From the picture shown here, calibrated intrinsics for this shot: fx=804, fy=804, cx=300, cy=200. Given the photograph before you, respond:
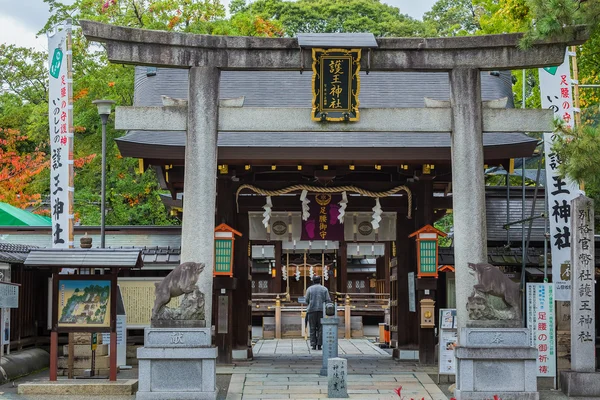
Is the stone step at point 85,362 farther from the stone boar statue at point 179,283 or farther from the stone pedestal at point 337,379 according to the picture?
the stone pedestal at point 337,379

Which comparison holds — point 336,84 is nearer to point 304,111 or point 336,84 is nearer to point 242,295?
point 304,111

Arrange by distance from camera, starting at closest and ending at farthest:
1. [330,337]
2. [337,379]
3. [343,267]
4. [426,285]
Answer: [337,379]
[330,337]
[426,285]
[343,267]

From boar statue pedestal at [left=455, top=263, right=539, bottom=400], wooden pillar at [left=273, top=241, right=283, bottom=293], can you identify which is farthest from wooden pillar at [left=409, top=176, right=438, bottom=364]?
wooden pillar at [left=273, top=241, right=283, bottom=293]

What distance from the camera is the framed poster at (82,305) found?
13758mm

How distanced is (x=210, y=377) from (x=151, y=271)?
7.57 metres

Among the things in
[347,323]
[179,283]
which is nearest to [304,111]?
[179,283]

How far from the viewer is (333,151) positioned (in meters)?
16.6

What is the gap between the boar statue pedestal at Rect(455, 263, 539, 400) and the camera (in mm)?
12562

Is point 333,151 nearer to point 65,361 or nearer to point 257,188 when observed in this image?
point 257,188

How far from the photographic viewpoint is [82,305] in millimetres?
13828

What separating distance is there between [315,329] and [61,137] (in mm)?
9924

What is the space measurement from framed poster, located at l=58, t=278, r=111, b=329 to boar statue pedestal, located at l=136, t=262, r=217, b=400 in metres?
1.47

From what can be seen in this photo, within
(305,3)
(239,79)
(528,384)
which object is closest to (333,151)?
(239,79)

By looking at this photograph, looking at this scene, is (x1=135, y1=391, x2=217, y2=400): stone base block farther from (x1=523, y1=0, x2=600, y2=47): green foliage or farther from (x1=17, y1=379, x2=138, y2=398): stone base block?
(x1=523, y1=0, x2=600, y2=47): green foliage
